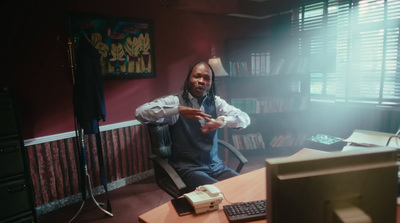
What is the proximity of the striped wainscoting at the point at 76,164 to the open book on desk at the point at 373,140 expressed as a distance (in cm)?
238

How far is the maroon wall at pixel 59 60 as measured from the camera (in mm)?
2346

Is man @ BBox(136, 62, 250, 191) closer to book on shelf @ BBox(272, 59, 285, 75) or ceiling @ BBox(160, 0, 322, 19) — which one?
ceiling @ BBox(160, 0, 322, 19)

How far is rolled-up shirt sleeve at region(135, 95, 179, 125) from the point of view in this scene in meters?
1.98

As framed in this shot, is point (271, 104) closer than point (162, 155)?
No

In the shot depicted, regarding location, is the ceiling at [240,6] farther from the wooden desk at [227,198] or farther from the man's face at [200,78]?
the wooden desk at [227,198]

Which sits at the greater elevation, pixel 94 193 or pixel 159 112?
pixel 159 112

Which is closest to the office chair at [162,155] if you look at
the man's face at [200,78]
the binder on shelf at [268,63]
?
the man's face at [200,78]

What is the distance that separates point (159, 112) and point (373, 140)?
155 centimetres

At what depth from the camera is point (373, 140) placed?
5.86ft

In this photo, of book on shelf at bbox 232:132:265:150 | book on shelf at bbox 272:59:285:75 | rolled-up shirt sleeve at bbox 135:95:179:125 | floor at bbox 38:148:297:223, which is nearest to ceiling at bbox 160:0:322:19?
book on shelf at bbox 272:59:285:75

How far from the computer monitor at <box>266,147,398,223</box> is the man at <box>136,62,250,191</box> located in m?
1.18

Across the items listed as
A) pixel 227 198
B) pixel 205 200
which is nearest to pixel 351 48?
pixel 227 198

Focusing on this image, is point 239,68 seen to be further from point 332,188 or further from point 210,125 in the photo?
point 332,188

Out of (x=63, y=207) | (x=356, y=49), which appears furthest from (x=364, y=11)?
(x=63, y=207)
